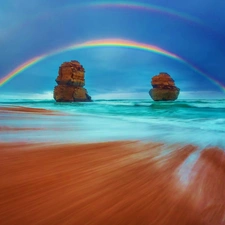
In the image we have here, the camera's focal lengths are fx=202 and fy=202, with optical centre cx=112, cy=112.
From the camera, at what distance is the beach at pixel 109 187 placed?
52.1 inches

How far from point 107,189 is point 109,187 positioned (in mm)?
43

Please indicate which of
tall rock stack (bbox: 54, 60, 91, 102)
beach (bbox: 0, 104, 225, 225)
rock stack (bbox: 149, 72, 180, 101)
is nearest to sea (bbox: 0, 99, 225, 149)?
beach (bbox: 0, 104, 225, 225)

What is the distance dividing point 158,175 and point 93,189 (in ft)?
2.47

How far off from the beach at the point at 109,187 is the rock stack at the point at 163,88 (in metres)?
44.6

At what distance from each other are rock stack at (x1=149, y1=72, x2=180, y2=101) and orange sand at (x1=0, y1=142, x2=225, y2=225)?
44.7 m

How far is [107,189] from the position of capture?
5.62 feet

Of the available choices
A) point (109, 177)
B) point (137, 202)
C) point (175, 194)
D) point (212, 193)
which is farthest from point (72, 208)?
point (212, 193)

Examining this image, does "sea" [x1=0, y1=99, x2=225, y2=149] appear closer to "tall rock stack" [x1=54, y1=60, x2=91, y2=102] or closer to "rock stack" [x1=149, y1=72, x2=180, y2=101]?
"tall rock stack" [x1=54, y1=60, x2=91, y2=102]

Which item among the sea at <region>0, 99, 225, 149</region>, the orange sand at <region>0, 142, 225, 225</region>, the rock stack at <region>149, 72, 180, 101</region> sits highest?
the rock stack at <region>149, 72, 180, 101</region>

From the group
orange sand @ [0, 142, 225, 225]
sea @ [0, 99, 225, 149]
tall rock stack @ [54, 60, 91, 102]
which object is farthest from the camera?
tall rock stack @ [54, 60, 91, 102]

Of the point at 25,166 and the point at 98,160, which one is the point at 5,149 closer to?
the point at 25,166

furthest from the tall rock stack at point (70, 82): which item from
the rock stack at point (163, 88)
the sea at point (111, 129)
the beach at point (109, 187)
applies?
the beach at point (109, 187)

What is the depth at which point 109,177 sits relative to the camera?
6.50 feet

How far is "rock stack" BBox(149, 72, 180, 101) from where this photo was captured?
45938 mm
